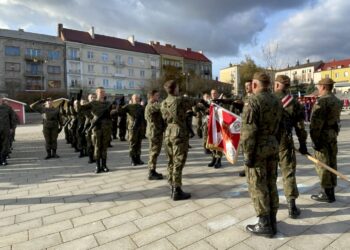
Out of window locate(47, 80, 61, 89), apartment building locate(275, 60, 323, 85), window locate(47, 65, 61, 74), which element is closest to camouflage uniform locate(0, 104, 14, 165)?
window locate(47, 80, 61, 89)

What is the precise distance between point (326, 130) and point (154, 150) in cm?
355

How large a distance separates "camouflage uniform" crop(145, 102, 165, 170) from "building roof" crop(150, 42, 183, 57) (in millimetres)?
60583

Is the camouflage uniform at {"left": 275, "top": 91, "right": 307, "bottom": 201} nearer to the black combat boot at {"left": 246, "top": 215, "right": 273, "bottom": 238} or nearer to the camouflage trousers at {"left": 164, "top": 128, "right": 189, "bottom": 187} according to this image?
the black combat boot at {"left": 246, "top": 215, "right": 273, "bottom": 238}

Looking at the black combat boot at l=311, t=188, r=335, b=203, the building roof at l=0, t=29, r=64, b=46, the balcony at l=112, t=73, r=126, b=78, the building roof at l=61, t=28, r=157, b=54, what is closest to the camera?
the black combat boot at l=311, t=188, r=335, b=203

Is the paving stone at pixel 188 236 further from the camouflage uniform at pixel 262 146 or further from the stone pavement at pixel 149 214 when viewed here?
the camouflage uniform at pixel 262 146

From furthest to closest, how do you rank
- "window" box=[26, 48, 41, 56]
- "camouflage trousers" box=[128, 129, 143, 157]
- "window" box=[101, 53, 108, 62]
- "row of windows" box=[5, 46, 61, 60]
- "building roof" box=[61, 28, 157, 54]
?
"window" box=[101, 53, 108, 62] < "building roof" box=[61, 28, 157, 54] < "window" box=[26, 48, 41, 56] < "row of windows" box=[5, 46, 61, 60] < "camouflage trousers" box=[128, 129, 143, 157]

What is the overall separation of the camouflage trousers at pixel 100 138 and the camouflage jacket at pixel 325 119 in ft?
15.6

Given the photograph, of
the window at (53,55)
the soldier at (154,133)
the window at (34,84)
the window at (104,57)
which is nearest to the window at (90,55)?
the window at (104,57)

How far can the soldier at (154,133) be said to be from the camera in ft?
21.8

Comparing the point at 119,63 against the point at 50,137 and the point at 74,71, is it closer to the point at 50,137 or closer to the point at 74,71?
the point at 74,71

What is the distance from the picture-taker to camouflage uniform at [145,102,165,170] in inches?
262

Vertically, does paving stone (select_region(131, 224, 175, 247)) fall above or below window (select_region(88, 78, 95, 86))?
below

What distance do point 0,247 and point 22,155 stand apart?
805cm

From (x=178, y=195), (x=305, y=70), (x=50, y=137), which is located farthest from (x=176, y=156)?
(x=305, y=70)
